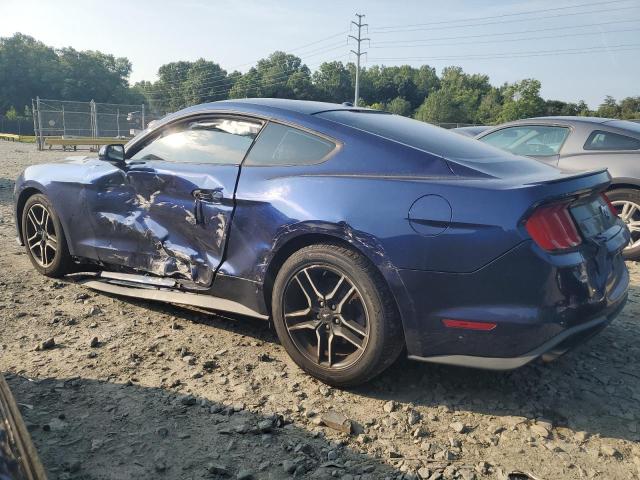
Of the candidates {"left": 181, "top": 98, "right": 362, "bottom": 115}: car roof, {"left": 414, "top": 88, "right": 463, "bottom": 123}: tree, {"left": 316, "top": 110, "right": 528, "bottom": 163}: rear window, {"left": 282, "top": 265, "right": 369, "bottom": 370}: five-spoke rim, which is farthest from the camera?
{"left": 414, "top": 88, "right": 463, "bottom": 123}: tree

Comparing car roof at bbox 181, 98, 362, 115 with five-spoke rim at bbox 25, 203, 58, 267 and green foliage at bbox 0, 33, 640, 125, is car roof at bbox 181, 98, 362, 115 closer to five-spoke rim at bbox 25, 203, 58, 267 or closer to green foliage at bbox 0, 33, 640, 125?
five-spoke rim at bbox 25, 203, 58, 267

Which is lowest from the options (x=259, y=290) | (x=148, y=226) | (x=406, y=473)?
(x=406, y=473)

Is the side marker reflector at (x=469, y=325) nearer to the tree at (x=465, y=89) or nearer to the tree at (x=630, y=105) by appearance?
the tree at (x=630, y=105)

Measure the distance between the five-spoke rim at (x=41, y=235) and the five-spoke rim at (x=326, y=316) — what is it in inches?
95.9

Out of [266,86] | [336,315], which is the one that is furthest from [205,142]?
[266,86]

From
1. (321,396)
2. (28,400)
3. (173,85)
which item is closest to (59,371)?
(28,400)

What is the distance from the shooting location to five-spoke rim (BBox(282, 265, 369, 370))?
2.71 metres

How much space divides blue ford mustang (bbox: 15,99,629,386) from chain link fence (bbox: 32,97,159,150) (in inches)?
850

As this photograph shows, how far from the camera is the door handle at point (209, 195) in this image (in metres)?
3.18

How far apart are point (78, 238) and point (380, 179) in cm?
258

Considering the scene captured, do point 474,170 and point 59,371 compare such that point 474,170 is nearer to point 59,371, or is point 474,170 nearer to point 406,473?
point 406,473

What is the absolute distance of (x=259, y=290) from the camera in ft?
9.97

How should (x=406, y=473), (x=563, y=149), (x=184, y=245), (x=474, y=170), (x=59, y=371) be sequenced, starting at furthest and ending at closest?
1. (x=563, y=149)
2. (x=184, y=245)
3. (x=59, y=371)
4. (x=474, y=170)
5. (x=406, y=473)

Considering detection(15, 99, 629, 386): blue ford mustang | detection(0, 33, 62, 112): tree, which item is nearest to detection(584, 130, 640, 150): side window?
detection(15, 99, 629, 386): blue ford mustang
